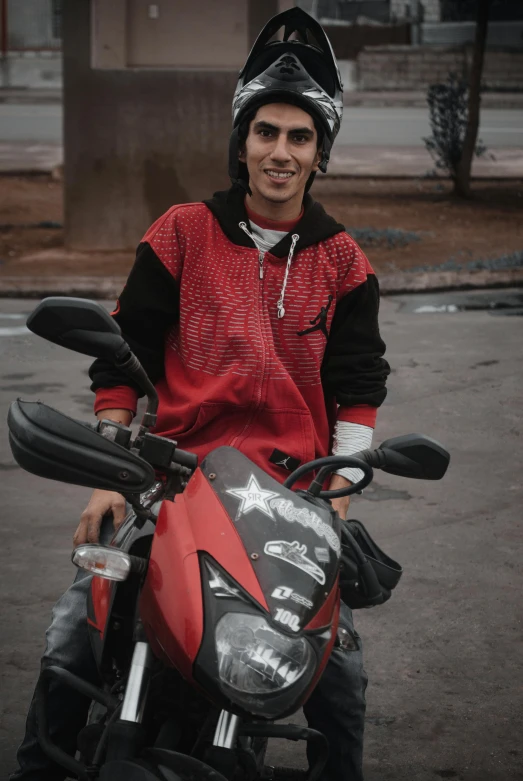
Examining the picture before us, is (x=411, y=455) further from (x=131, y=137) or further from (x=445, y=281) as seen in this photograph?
(x=131, y=137)

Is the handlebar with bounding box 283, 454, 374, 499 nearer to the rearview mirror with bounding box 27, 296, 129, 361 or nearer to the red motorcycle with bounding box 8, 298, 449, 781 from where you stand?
the red motorcycle with bounding box 8, 298, 449, 781

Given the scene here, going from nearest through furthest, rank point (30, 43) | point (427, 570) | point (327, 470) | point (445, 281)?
point (327, 470), point (427, 570), point (445, 281), point (30, 43)

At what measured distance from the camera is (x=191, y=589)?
2.31 meters

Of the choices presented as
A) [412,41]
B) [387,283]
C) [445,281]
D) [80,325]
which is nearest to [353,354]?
[80,325]

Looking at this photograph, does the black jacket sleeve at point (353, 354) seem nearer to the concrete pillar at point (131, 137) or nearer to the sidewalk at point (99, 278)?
the sidewalk at point (99, 278)

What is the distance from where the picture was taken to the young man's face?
122 inches

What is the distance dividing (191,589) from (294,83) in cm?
135

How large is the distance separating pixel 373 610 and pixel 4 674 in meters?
1.52

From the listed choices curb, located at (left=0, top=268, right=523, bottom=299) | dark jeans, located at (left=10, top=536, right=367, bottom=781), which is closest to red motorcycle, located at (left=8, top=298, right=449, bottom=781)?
dark jeans, located at (left=10, top=536, right=367, bottom=781)

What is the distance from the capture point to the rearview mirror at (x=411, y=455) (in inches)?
107

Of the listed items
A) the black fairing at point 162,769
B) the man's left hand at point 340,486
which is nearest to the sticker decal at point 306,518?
the black fairing at point 162,769

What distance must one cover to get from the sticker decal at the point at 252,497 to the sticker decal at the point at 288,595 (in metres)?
0.16

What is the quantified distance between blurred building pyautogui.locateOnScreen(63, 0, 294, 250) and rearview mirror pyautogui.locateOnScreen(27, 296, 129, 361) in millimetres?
10751

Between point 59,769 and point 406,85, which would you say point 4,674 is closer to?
point 59,769
